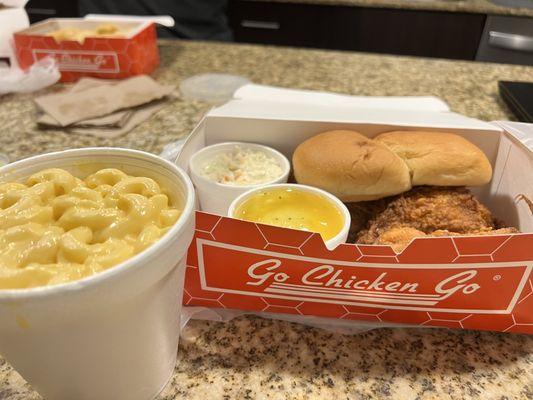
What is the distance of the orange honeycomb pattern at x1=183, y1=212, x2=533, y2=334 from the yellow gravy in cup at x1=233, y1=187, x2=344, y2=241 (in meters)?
0.14

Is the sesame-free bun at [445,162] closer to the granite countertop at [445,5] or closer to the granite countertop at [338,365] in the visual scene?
the granite countertop at [338,365]

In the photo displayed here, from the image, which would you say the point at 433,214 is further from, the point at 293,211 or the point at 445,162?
the point at 293,211

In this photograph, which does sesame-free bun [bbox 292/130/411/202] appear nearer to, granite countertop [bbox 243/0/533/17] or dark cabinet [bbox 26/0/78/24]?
granite countertop [bbox 243/0/533/17]

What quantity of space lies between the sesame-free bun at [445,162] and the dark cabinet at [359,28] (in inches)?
92.4

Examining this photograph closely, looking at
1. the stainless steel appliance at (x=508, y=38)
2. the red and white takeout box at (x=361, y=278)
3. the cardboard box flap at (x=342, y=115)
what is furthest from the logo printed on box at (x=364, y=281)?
the stainless steel appliance at (x=508, y=38)

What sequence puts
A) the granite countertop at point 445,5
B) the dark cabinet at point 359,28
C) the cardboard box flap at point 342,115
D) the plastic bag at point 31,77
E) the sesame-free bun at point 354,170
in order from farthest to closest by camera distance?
the dark cabinet at point 359,28
the granite countertop at point 445,5
the plastic bag at point 31,77
the cardboard box flap at point 342,115
the sesame-free bun at point 354,170

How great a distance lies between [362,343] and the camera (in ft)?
1.91

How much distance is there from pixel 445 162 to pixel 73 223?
63 centimetres

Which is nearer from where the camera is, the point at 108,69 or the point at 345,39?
the point at 108,69

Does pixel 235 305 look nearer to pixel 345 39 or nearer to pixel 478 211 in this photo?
pixel 478 211

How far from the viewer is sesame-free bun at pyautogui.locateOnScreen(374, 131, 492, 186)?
775mm

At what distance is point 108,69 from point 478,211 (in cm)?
125

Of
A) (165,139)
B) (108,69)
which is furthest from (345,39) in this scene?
(165,139)

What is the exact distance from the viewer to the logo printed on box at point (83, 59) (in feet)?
4.76
